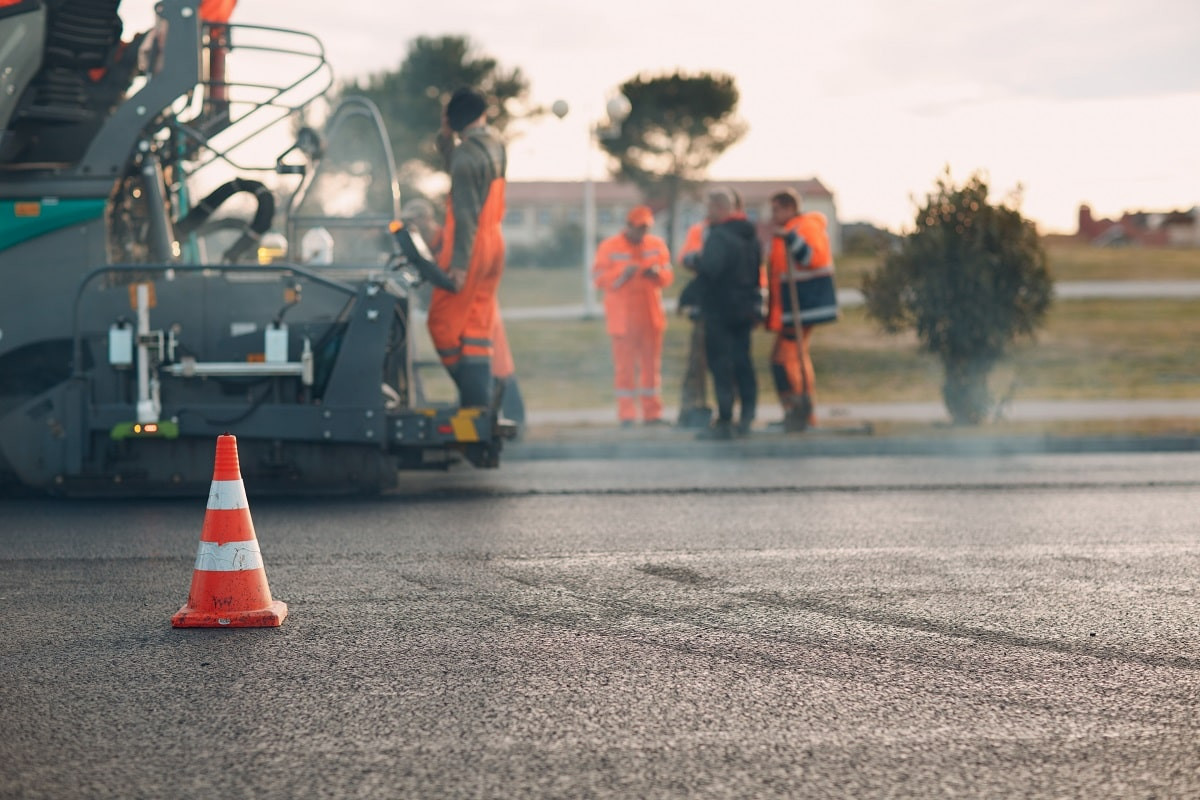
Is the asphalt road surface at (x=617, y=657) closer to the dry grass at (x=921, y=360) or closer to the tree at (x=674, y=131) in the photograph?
the dry grass at (x=921, y=360)

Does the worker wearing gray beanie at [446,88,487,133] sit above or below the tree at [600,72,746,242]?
below

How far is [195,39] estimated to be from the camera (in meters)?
9.41

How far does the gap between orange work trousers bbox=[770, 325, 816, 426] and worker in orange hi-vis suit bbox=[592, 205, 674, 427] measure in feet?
4.46

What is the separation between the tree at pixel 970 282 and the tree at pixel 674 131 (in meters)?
53.2

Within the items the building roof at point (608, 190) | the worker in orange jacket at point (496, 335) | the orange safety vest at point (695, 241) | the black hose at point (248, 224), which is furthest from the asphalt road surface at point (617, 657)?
the building roof at point (608, 190)

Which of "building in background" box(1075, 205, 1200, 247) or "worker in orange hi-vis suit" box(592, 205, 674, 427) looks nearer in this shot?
"worker in orange hi-vis suit" box(592, 205, 674, 427)

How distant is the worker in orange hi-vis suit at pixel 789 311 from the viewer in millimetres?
13516

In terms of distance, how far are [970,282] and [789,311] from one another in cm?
171

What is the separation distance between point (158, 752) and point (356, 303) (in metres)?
5.19

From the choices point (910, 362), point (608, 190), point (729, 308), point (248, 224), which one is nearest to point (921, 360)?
point (910, 362)

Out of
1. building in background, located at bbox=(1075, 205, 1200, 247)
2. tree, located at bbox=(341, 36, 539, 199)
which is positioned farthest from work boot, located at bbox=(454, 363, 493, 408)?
building in background, located at bbox=(1075, 205, 1200, 247)

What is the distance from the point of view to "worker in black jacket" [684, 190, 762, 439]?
520 inches

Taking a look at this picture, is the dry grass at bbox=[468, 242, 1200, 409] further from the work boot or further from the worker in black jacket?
the work boot

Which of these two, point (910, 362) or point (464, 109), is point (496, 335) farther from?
point (910, 362)
